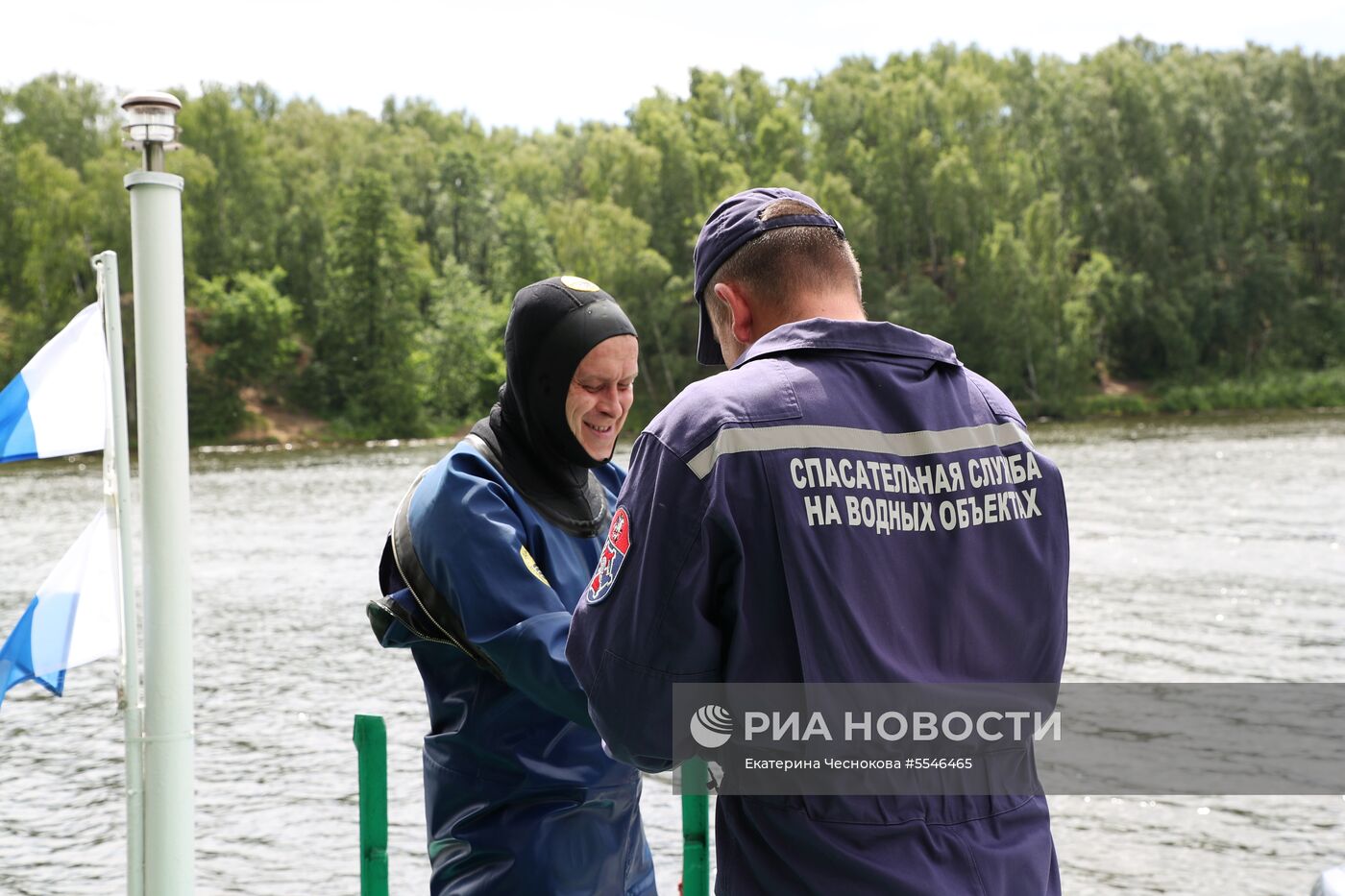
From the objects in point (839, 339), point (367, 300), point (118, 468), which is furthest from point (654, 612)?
point (367, 300)

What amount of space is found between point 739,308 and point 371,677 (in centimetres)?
1357

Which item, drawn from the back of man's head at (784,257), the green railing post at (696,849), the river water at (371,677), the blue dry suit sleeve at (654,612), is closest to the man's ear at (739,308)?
the back of man's head at (784,257)

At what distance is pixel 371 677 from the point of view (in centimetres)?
1487

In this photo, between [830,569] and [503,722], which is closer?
[830,569]

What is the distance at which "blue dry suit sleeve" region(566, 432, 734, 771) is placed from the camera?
1.77 m

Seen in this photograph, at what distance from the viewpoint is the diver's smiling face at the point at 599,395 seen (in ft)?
8.55

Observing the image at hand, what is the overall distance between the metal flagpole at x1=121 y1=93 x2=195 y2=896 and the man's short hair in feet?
4.88

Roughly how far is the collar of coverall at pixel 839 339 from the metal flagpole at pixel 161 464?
1581mm

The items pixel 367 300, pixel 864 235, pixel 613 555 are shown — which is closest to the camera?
pixel 613 555

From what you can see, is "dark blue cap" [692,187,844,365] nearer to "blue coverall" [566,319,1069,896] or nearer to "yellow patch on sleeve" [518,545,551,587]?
"blue coverall" [566,319,1069,896]

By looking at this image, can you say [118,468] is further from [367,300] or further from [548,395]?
[367,300]

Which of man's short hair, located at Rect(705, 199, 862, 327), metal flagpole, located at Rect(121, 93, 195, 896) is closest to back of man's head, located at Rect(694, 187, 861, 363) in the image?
man's short hair, located at Rect(705, 199, 862, 327)

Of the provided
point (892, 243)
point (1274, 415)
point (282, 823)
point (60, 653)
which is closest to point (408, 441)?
point (892, 243)

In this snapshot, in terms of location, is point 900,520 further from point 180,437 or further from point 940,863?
point 180,437
